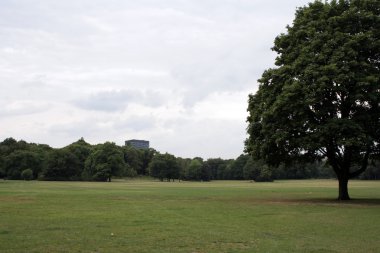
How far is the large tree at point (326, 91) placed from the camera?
36812mm

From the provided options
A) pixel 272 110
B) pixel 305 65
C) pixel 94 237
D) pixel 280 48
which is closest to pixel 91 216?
pixel 94 237

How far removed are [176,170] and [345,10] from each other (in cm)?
15510

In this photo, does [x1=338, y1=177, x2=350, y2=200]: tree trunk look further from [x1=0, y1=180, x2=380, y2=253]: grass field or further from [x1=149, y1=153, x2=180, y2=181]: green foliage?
[x1=149, y1=153, x2=180, y2=181]: green foliage

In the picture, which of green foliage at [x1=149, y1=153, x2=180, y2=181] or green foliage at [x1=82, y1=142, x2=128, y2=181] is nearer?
green foliage at [x1=82, y1=142, x2=128, y2=181]

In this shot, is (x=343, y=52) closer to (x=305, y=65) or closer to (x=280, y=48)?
(x=305, y=65)

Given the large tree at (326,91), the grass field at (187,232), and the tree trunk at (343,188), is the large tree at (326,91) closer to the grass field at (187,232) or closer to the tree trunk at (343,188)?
the tree trunk at (343,188)

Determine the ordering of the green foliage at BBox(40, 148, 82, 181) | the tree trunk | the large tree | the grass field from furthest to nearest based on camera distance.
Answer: the green foliage at BBox(40, 148, 82, 181) < the tree trunk < the large tree < the grass field

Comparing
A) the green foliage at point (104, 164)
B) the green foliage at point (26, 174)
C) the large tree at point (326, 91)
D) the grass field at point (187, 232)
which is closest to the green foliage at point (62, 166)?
the green foliage at point (104, 164)

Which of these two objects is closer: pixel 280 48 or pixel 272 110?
pixel 272 110

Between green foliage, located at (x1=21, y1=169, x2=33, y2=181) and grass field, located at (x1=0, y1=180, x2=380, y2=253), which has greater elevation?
green foliage, located at (x1=21, y1=169, x2=33, y2=181)

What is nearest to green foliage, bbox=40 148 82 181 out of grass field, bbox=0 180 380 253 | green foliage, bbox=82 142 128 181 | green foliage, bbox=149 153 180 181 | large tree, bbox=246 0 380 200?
green foliage, bbox=82 142 128 181

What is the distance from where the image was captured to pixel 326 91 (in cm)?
3881

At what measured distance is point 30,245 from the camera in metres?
15.5

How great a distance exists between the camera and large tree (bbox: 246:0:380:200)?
36812 millimetres
